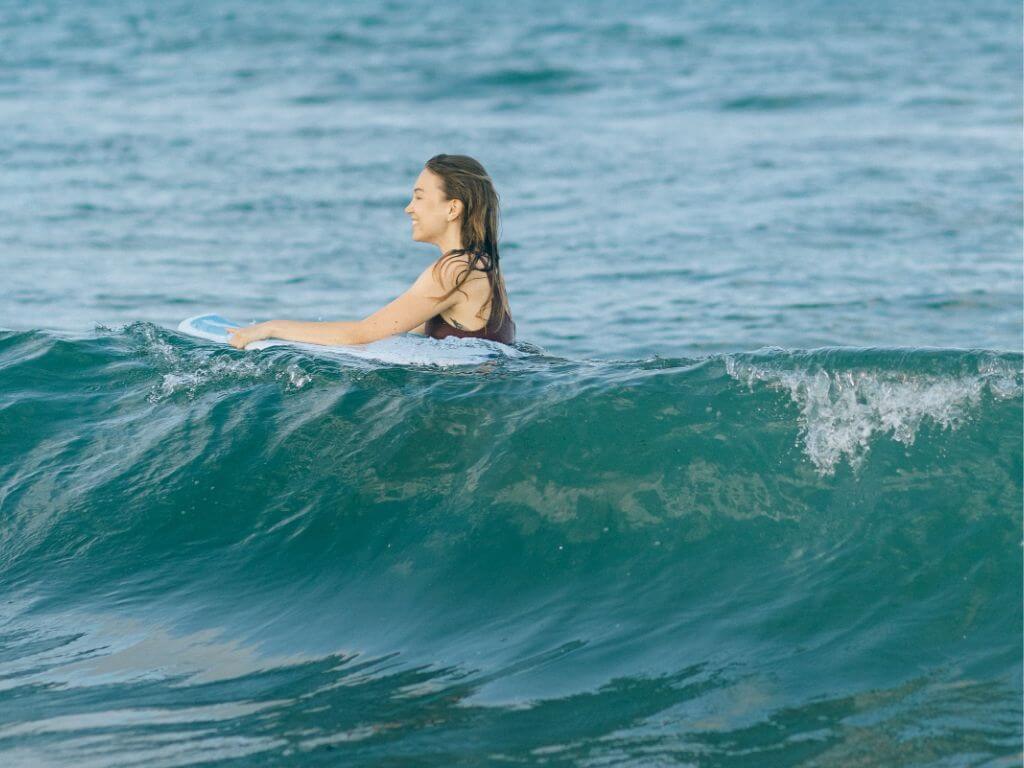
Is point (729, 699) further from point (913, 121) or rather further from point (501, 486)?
point (913, 121)

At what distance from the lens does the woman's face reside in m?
6.68

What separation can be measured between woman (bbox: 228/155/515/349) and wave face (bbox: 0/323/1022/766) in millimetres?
349

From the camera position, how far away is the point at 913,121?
782 inches

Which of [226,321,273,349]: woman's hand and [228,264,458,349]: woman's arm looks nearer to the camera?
[228,264,458,349]: woman's arm

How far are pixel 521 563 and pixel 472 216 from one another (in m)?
1.91

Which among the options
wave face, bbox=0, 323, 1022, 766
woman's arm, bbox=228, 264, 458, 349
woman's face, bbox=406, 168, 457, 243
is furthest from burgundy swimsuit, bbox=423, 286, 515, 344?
woman's face, bbox=406, 168, 457, 243

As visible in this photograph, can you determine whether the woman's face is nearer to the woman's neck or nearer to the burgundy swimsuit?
the woman's neck

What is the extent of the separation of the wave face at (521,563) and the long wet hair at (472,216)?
1.83ft

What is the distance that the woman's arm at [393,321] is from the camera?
6668 mm

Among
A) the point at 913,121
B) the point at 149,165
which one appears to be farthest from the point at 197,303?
the point at 913,121

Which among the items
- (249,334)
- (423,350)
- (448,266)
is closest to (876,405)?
(448,266)

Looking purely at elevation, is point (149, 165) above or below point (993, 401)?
above

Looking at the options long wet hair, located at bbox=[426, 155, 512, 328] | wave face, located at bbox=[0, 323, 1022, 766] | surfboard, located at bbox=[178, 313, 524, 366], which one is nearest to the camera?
wave face, located at bbox=[0, 323, 1022, 766]

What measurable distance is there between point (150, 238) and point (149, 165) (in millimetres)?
→ 3472
